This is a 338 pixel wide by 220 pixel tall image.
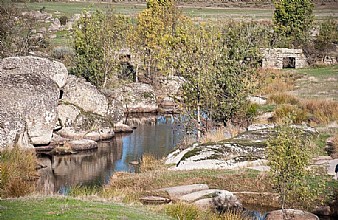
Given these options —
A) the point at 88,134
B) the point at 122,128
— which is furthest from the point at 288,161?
the point at 122,128

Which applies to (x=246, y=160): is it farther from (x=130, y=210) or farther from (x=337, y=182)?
(x=130, y=210)

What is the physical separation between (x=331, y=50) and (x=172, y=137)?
1351 inches

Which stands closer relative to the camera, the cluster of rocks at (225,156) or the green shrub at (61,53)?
the cluster of rocks at (225,156)

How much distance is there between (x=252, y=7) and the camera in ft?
486

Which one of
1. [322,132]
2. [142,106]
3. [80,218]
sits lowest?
[142,106]

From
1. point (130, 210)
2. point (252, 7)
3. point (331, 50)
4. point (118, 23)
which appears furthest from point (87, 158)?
point (252, 7)

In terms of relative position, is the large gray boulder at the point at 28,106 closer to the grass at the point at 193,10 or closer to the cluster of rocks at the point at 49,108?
the cluster of rocks at the point at 49,108

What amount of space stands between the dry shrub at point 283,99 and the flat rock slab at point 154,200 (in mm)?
20952

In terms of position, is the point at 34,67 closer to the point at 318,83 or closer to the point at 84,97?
the point at 84,97

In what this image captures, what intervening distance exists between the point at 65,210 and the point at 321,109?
2574 cm

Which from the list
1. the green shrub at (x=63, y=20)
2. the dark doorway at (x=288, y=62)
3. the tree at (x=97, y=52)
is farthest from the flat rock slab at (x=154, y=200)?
the green shrub at (x=63, y=20)

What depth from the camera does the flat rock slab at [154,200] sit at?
21.7 metres

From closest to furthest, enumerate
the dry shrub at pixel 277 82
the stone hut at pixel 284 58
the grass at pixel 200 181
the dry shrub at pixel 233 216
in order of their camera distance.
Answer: the dry shrub at pixel 233 216
the grass at pixel 200 181
the dry shrub at pixel 277 82
the stone hut at pixel 284 58

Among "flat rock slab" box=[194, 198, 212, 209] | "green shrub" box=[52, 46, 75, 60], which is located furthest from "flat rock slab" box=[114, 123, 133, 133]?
"green shrub" box=[52, 46, 75, 60]
